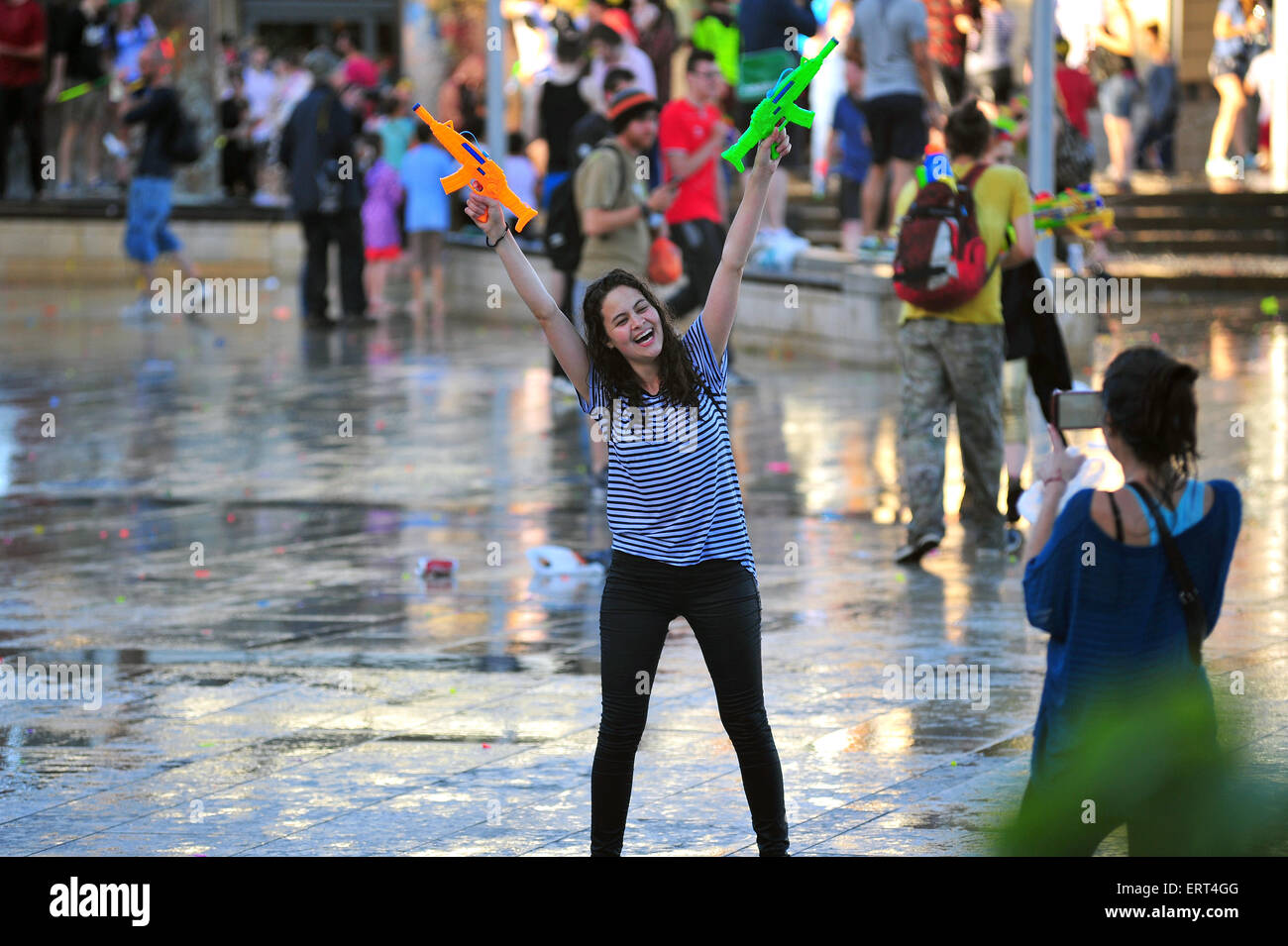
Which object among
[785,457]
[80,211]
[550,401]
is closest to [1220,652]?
[785,457]

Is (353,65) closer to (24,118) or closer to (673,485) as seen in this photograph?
(24,118)

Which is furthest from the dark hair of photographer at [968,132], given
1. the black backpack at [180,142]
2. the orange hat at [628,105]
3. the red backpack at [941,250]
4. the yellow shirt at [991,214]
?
the black backpack at [180,142]

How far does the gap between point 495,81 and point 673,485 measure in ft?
51.1

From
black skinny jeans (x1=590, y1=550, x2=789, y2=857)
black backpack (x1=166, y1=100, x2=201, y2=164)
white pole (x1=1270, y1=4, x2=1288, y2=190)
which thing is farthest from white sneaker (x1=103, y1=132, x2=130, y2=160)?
black skinny jeans (x1=590, y1=550, x2=789, y2=857)

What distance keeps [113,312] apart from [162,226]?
102cm

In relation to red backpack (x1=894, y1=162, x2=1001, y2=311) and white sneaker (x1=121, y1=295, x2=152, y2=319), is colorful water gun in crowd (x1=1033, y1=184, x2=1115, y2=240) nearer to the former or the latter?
red backpack (x1=894, y1=162, x2=1001, y2=311)

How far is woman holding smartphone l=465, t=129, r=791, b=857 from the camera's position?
16.4ft

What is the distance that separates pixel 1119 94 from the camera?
25.4 metres

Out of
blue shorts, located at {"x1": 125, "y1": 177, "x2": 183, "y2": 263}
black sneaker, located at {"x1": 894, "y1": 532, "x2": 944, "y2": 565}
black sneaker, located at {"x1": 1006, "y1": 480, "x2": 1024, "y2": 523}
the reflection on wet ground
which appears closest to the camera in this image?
the reflection on wet ground

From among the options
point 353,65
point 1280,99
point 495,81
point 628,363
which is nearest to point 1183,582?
point 628,363

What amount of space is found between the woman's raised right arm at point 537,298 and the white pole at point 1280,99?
2087 cm

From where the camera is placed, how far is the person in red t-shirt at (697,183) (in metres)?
13.4

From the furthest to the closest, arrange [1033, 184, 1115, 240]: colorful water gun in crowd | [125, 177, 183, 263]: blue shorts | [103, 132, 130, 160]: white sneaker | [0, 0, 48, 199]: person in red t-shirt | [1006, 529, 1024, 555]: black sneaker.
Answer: [103, 132, 130, 160]: white sneaker
[0, 0, 48, 199]: person in red t-shirt
[125, 177, 183, 263]: blue shorts
[1033, 184, 1115, 240]: colorful water gun in crowd
[1006, 529, 1024, 555]: black sneaker

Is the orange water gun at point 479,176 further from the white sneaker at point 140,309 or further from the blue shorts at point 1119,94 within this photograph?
the blue shorts at point 1119,94
